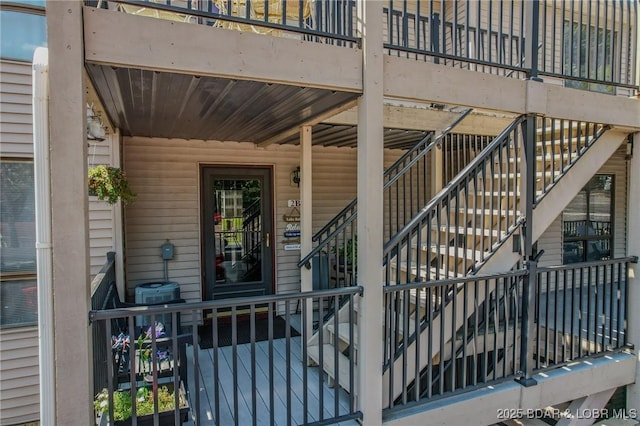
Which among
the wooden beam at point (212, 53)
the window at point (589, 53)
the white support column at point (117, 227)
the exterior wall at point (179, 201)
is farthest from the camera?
the exterior wall at point (179, 201)

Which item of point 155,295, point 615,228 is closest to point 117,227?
point 155,295

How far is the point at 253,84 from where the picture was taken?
251 centimetres

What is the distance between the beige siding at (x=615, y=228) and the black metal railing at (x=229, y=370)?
511 centimetres

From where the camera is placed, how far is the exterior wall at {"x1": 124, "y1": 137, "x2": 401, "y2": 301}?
4719mm

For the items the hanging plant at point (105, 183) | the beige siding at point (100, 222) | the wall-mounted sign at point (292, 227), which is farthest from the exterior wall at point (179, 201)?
the hanging plant at point (105, 183)

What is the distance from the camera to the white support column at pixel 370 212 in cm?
250

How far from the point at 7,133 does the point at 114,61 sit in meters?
2.79

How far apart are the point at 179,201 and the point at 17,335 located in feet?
6.85

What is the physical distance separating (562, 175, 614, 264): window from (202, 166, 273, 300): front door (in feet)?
18.0

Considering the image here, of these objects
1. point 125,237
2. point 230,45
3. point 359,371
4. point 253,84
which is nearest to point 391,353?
point 359,371

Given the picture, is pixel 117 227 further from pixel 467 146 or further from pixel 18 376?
pixel 467 146

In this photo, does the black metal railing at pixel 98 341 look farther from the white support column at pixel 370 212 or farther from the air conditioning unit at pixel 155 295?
the white support column at pixel 370 212

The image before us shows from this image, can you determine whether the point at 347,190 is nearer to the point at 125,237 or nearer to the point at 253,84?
the point at 125,237

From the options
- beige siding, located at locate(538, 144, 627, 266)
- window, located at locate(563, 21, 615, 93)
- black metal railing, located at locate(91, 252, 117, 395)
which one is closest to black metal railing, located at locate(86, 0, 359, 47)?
black metal railing, located at locate(91, 252, 117, 395)
